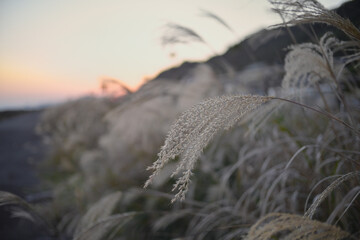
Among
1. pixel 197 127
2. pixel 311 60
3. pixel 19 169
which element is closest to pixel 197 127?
pixel 197 127

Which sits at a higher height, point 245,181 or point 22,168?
point 245,181

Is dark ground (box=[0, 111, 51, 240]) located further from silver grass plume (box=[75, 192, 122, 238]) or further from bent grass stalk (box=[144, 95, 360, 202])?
bent grass stalk (box=[144, 95, 360, 202])

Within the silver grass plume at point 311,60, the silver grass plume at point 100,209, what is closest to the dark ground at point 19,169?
the silver grass plume at point 100,209

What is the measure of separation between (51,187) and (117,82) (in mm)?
2348

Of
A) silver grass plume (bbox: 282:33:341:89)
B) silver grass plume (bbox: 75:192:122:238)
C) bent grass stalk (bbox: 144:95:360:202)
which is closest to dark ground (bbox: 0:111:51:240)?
silver grass plume (bbox: 75:192:122:238)

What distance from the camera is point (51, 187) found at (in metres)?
3.79

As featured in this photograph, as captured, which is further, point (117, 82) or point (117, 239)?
point (117, 82)

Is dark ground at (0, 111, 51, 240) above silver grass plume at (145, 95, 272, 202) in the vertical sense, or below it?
below

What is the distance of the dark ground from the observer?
2.60 meters

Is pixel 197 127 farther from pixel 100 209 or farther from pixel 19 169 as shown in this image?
pixel 19 169

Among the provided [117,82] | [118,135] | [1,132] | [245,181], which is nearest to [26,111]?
[1,132]

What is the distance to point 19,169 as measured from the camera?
4867 mm

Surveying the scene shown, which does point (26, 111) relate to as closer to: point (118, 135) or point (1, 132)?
point (1, 132)

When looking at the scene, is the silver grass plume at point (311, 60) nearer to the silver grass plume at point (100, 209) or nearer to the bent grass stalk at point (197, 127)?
the bent grass stalk at point (197, 127)
